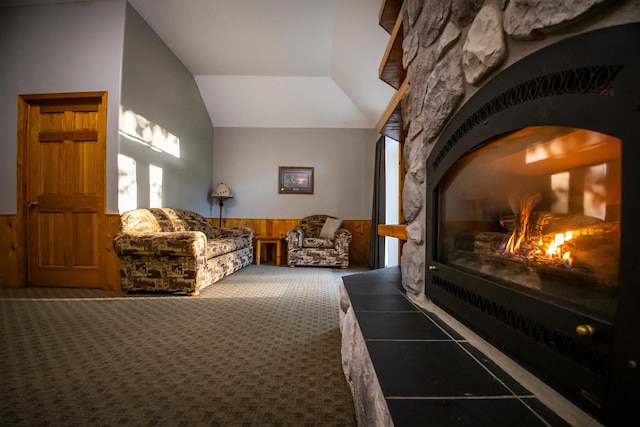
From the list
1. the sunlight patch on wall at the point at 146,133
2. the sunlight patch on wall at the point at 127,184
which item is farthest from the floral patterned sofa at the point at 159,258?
the sunlight patch on wall at the point at 146,133

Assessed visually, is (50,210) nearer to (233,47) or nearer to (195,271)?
(195,271)

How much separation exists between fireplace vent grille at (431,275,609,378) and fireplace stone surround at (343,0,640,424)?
3.8 inches

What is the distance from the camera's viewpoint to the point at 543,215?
69 centimetres

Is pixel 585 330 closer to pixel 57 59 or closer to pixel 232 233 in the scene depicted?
pixel 232 233

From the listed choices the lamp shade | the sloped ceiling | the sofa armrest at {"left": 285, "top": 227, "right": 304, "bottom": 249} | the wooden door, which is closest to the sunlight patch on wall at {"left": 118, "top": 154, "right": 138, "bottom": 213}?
the wooden door

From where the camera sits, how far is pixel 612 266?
0.49 m

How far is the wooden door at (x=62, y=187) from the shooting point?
2965mm

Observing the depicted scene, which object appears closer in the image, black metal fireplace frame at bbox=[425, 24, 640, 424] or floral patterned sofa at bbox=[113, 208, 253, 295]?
black metal fireplace frame at bbox=[425, 24, 640, 424]

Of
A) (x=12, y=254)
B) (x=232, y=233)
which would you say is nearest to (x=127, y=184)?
(x=12, y=254)

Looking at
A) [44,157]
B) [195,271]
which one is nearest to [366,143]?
[195,271]

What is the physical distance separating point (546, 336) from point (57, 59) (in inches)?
175

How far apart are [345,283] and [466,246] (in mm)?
760

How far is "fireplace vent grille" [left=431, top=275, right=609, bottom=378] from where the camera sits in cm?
45

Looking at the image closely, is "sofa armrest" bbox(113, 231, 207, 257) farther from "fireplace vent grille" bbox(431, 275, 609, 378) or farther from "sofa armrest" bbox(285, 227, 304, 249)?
"fireplace vent grille" bbox(431, 275, 609, 378)
